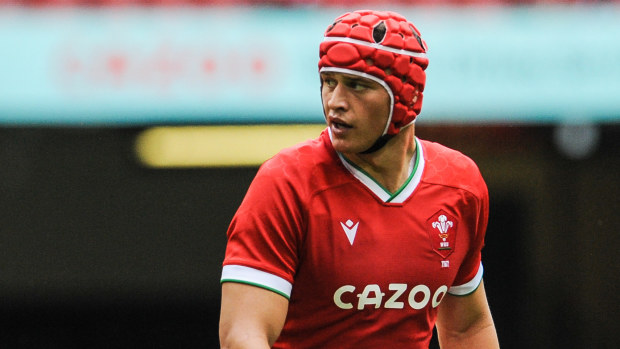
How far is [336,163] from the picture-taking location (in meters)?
2.91

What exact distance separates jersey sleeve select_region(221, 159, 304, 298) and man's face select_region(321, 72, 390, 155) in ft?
0.66

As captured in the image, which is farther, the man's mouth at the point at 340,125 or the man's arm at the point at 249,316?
the man's mouth at the point at 340,125

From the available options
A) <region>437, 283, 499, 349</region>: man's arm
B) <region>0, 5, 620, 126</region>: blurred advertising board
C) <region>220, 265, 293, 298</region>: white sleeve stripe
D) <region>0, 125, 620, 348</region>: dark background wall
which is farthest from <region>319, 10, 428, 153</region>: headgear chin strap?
<region>0, 125, 620, 348</region>: dark background wall

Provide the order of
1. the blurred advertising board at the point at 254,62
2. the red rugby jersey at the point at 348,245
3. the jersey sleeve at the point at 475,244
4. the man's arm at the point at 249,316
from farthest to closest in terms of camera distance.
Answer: the blurred advertising board at the point at 254,62, the jersey sleeve at the point at 475,244, the red rugby jersey at the point at 348,245, the man's arm at the point at 249,316

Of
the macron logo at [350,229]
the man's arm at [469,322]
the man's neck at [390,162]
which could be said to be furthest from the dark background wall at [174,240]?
the macron logo at [350,229]

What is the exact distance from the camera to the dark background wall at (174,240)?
7.65 meters

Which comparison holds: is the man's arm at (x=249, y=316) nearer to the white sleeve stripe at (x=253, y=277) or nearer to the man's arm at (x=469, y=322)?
the white sleeve stripe at (x=253, y=277)

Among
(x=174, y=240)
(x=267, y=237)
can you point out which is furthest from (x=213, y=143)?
(x=267, y=237)

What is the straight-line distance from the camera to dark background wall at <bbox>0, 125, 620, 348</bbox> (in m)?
7.65

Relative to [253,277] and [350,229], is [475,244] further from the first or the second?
[253,277]

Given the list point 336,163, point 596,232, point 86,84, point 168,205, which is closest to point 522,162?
point 596,232

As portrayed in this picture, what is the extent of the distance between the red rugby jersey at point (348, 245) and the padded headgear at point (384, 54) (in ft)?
0.68

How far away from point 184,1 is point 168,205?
6.62 feet

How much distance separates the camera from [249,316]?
2619 mm
